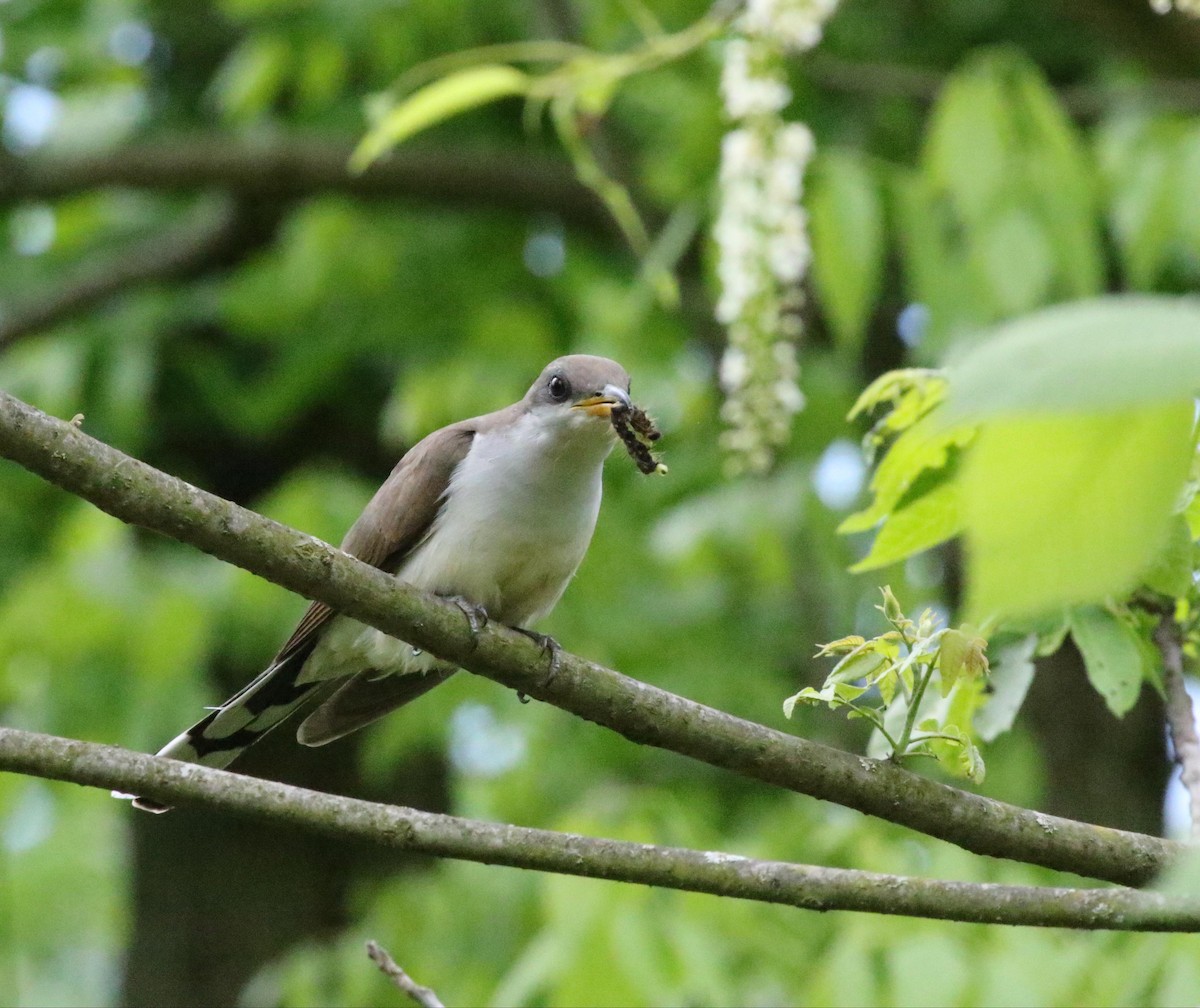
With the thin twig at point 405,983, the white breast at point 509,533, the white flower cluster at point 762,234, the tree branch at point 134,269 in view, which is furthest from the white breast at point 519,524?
the tree branch at point 134,269

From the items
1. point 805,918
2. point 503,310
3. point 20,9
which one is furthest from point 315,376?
point 805,918

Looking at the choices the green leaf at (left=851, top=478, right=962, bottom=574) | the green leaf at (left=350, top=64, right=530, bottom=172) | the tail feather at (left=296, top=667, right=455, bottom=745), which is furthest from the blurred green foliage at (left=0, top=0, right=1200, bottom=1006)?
the green leaf at (left=851, top=478, right=962, bottom=574)

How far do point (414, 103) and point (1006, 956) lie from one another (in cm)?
291

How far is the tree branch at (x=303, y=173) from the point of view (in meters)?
8.36

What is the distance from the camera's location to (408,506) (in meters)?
4.64

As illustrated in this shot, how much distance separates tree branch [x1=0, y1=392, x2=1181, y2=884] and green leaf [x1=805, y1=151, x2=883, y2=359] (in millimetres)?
2453

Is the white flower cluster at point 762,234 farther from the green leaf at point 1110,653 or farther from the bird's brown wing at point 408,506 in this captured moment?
the green leaf at point 1110,653

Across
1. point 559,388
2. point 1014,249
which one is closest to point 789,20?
point 559,388

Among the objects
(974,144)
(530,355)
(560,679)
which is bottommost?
(560,679)

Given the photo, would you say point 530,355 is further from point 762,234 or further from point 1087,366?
point 1087,366

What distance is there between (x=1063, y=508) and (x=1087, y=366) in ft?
0.28

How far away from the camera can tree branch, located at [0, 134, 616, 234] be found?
836 centimetres

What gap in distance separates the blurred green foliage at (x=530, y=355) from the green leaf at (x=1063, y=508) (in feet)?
13.0

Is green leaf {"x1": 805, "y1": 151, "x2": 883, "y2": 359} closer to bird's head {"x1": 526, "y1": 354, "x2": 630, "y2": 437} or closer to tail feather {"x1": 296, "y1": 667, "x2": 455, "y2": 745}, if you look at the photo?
bird's head {"x1": 526, "y1": 354, "x2": 630, "y2": 437}
